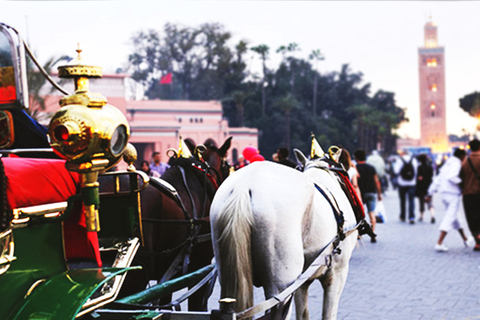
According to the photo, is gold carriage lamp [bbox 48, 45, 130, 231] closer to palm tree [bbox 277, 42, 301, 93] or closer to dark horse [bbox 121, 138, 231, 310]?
dark horse [bbox 121, 138, 231, 310]

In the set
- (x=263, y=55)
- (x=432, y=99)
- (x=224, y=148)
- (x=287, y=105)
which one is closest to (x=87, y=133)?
(x=224, y=148)

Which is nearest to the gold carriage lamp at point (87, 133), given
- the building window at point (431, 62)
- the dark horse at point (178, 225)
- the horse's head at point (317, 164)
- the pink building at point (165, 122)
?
the dark horse at point (178, 225)

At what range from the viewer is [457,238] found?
1262cm

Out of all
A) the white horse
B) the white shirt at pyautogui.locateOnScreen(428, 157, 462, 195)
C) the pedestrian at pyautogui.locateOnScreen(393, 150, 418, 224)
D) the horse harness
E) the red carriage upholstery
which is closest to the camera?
the red carriage upholstery

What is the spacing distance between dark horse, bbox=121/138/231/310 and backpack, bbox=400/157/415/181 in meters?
10.8

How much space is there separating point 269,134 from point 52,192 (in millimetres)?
51553

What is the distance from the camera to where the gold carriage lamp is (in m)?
2.59

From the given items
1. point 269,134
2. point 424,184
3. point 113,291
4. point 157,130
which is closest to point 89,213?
point 113,291

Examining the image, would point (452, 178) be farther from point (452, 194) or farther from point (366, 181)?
point (366, 181)

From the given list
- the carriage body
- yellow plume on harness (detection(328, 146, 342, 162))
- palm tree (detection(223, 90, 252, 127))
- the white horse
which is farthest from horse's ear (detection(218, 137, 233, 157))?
palm tree (detection(223, 90, 252, 127))

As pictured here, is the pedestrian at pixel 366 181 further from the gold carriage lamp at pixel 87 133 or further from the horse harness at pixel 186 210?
the gold carriage lamp at pixel 87 133

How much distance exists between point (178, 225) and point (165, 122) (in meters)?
37.7

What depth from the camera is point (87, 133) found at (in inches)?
102

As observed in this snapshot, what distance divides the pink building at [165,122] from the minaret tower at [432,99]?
87.3 metres
